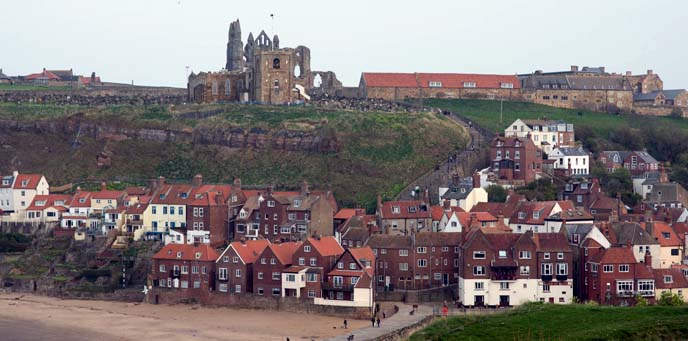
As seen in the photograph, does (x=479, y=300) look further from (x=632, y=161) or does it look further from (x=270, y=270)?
(x=632, y=161)

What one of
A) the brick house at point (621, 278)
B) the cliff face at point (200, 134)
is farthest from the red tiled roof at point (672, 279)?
the cliff face at point (200, 134)

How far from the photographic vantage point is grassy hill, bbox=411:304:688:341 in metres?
58.0

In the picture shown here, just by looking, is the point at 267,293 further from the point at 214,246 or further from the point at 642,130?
the point at 642,130

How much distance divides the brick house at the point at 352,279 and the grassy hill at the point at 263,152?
63.8 ft

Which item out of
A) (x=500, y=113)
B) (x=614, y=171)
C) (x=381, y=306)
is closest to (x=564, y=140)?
(x=614, y=171)

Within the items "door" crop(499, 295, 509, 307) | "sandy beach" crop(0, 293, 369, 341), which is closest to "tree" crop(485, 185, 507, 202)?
"door" crop(499, 295, 509, 307)

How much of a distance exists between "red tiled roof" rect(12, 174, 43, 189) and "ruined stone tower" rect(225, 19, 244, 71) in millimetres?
43372

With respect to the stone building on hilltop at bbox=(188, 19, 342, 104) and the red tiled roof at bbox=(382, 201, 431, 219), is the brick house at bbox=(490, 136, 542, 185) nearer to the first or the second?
the red tiled roof at bbox=(382, 201, 431, 219)

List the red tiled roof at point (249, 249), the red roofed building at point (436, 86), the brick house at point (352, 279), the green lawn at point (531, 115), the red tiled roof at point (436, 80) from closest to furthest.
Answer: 1. the brick house at point (352, 279)
2. the red tiled roof at point (249, 249)
3. the green lawn at point (531, 115)
4. the red roofed building at point (436, 86)
5. the red tiled roof at point (436, 80)

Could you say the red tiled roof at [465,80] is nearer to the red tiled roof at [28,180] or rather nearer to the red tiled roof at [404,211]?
the red tiled roof at [404,211]

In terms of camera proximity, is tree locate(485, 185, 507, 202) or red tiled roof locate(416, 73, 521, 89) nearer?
tree locate(485, 185, 507, 202)

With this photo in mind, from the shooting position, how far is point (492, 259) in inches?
3071

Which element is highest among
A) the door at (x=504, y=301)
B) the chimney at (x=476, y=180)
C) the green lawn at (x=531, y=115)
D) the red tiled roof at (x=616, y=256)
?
the green lawn at (x=531, y=115)

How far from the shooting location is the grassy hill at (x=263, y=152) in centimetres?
10375
